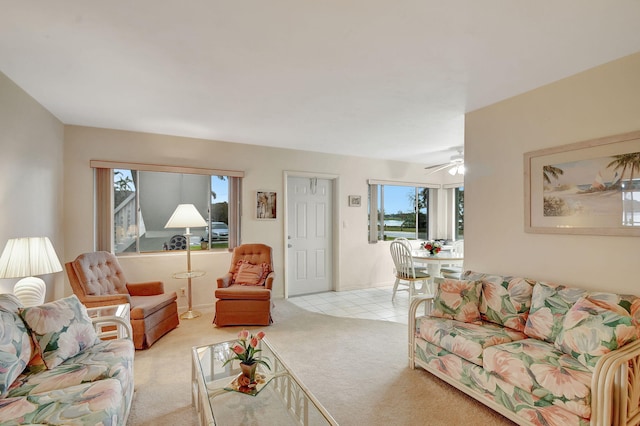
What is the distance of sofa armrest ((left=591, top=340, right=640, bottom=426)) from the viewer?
1507mm

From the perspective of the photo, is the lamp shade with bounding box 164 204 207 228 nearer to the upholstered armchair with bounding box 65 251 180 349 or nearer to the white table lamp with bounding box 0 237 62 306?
the upholstered armchair with bounding box 65 251 180 349

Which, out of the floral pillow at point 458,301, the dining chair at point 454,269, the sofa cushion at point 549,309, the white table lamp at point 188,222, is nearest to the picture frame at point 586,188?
the sofa cushion at point 549,309

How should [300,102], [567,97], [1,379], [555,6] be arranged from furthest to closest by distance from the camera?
[300,102], [567,97], [555,6], [1,379]

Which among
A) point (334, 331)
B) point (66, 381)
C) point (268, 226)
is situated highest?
point (268, 226)

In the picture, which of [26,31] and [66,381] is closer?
[66,381]

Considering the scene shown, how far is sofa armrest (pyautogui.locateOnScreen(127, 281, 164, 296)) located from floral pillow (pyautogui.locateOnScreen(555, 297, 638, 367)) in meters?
3.81

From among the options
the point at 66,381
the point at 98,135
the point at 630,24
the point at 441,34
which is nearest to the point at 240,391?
the point at 66,381

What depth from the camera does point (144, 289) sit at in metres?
3.58

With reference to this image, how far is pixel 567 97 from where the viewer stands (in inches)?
97.1

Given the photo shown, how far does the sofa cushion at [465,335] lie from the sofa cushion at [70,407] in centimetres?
209

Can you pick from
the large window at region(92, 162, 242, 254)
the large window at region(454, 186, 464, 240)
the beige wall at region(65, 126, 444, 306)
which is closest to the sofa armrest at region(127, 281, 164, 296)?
the beige wall at region(65, 126, 444, 306)

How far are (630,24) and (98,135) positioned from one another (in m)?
4.97

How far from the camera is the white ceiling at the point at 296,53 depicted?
1.68 m

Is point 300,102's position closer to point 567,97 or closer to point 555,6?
point 555,6
